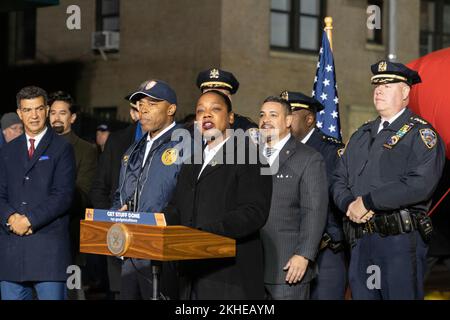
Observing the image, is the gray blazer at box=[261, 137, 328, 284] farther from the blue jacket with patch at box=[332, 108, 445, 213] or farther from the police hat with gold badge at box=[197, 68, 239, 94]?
the police hat with gold badge at box=[197, 68, 239, 94]

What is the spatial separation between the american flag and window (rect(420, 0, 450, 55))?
49.1 ft

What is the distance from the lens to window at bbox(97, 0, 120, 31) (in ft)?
73.8

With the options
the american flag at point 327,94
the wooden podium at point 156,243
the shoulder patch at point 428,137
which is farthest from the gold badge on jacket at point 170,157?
the american flag at point 327,94

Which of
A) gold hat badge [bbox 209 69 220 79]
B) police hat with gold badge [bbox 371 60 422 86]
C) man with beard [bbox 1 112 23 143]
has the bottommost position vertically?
man with beard [bbox 1 112 23 143]

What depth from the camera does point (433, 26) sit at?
25.7 meters

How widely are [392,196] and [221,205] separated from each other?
1.41 metres

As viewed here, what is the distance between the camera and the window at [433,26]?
2542 centimetres

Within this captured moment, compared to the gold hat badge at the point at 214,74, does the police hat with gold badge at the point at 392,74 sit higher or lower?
lower

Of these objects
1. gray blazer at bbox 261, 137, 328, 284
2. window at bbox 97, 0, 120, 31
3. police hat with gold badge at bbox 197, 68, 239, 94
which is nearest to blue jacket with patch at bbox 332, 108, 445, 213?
gray blazer at bbox 261, 137, 328, 284

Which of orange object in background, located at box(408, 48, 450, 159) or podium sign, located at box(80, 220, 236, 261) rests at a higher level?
orange object in background, located at box(408, 48, 450, 159)

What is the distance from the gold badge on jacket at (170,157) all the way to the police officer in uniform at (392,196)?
136cm

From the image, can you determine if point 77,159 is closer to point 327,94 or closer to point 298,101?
point 298,101

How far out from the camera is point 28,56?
2394 cm

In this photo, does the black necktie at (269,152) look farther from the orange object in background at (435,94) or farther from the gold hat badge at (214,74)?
the orange object in background at (435,94)
